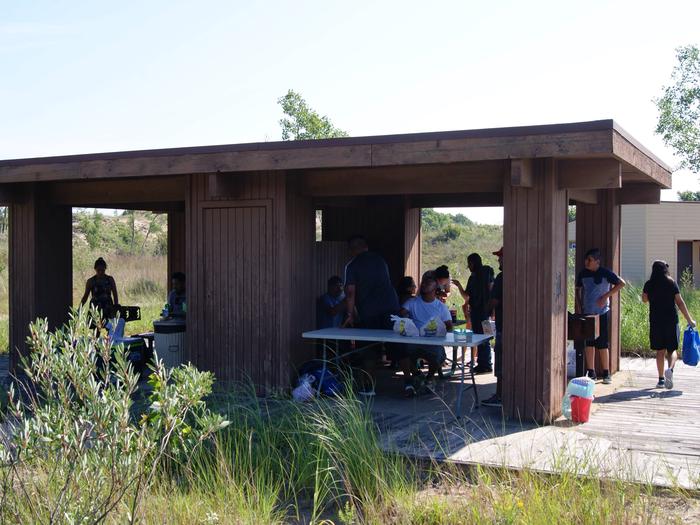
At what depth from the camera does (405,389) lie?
879cm

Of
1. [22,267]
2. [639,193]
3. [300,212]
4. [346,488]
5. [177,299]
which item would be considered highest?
[639,193]

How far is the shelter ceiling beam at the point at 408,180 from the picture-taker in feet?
26.6

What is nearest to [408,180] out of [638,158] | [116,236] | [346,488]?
[638,158]

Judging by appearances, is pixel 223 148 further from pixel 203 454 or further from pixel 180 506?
pixel 180 506

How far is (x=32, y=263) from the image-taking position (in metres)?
10.2

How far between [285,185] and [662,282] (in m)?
4.27

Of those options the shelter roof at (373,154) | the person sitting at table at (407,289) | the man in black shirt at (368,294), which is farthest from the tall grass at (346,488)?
the person sitting at table at (407,289)

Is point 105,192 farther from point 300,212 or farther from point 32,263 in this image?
point 300,212

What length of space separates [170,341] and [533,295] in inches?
173

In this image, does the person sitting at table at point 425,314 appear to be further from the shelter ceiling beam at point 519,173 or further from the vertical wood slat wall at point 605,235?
the vertical wood slat wall at point 605,235

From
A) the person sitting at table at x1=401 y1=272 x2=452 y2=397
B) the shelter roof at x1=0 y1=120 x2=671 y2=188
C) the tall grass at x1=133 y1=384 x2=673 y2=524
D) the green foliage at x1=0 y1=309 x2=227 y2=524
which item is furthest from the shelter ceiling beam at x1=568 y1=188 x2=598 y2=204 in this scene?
the green foliage at x1=0 y1=309 x2=227 y2=524

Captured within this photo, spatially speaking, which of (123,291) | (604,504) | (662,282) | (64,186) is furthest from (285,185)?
(123,291)

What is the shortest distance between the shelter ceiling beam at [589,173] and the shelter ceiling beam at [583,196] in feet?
3.38

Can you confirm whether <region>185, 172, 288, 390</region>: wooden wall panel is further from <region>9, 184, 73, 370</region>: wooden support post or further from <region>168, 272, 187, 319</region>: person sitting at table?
<region>9, 184, 73, 370</region>: wooden support post
